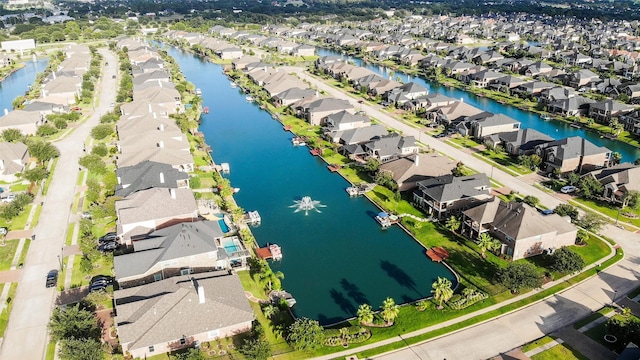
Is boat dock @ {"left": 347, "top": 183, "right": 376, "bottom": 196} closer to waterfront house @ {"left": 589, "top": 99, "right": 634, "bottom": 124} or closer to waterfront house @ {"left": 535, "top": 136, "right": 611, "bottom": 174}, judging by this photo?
waterfront house @ {"left": 535, "top": 136, "right": 611, "bottom": 174}

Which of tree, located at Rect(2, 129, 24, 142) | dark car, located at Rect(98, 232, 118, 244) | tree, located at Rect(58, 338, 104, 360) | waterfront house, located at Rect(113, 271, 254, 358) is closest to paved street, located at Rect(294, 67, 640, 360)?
waterfront house, located at Rect(113, 271, 254, 358)

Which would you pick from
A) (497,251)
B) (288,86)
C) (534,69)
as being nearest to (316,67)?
(288,86)

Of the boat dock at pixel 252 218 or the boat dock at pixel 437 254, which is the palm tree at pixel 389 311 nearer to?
the boat dock at pixel 437 254

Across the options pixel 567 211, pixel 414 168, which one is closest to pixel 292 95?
pixel 414 168

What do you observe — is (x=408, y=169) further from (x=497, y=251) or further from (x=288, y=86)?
(x=288, y=86)

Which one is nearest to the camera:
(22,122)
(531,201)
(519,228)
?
(519,228)

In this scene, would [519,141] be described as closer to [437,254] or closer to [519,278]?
[437,254]
